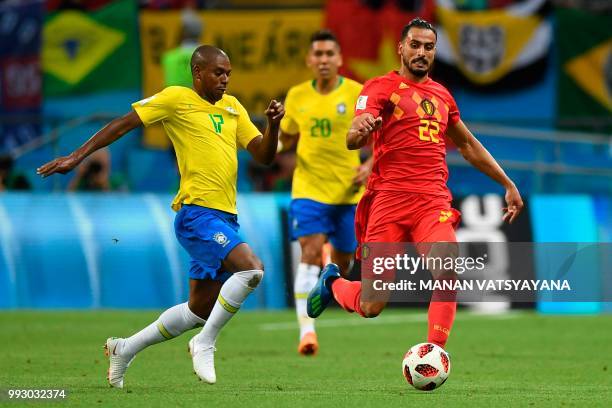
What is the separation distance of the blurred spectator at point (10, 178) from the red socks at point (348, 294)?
943cm

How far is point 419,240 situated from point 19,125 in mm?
12878

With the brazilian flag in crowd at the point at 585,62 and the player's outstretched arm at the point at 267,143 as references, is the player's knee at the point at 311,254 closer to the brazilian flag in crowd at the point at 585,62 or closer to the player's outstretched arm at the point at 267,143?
the player's outstretched arm at the point at 267,143

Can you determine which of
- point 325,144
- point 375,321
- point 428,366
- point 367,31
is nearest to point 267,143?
point 428,366

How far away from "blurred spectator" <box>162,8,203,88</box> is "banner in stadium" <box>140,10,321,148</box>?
24 cm

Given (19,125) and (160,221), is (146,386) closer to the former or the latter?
(160,221)

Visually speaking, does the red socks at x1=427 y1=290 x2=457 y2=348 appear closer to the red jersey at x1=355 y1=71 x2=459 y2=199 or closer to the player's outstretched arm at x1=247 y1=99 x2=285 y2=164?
the red jersey at x1=355 y1=71 x2=459 y2=199

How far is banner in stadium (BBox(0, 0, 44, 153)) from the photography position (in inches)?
859

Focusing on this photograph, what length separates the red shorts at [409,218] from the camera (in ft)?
32.0

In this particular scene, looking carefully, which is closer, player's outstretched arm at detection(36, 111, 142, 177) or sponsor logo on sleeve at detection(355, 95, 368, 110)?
player's outstretched arm at detection(36, 111, 142, 177)

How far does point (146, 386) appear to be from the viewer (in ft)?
32.0

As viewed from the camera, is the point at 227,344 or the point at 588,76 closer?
the point at 227,344

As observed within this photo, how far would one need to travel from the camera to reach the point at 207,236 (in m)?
9.58

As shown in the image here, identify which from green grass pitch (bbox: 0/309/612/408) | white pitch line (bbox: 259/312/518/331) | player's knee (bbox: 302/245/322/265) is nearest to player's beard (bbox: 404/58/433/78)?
green grass pitch (bbox: 0/309/612/408)

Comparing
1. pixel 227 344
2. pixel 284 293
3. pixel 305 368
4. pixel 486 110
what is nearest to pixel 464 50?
pixel 486 110
